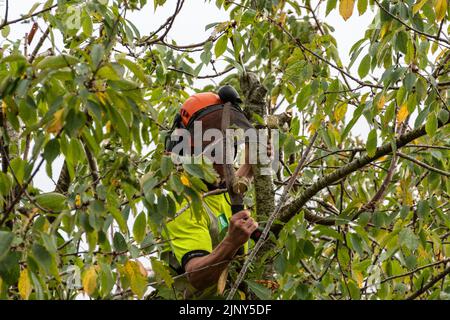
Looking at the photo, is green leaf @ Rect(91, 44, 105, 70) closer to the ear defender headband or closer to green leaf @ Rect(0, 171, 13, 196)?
green leaf @ Rect(0, 171, 13, 196)

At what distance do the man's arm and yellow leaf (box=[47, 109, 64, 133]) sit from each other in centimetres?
100

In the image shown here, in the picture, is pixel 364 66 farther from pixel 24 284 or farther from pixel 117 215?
pixel 24 284

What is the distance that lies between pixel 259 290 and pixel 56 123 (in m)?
1.20

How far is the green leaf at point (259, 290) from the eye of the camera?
2.97 meters

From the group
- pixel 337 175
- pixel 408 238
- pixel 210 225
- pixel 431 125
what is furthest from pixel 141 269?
pixel 431 125

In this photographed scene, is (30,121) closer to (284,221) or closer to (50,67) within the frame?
(50,67)

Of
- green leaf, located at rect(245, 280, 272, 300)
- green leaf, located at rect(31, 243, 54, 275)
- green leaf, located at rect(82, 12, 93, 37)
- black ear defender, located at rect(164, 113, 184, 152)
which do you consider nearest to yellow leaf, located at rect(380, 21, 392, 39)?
black ear defender, located at rect(164, 113, 184, 152)

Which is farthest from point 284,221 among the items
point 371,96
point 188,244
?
point 371,96

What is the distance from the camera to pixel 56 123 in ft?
7.02

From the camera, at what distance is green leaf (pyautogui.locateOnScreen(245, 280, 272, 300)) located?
9.75 ft

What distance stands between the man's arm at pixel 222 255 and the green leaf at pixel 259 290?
136 mm

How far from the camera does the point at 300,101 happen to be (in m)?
3.56

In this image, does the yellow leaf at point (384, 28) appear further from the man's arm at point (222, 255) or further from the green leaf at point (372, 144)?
the man's arm at point (222, 255)

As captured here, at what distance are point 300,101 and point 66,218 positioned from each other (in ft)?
5.18
